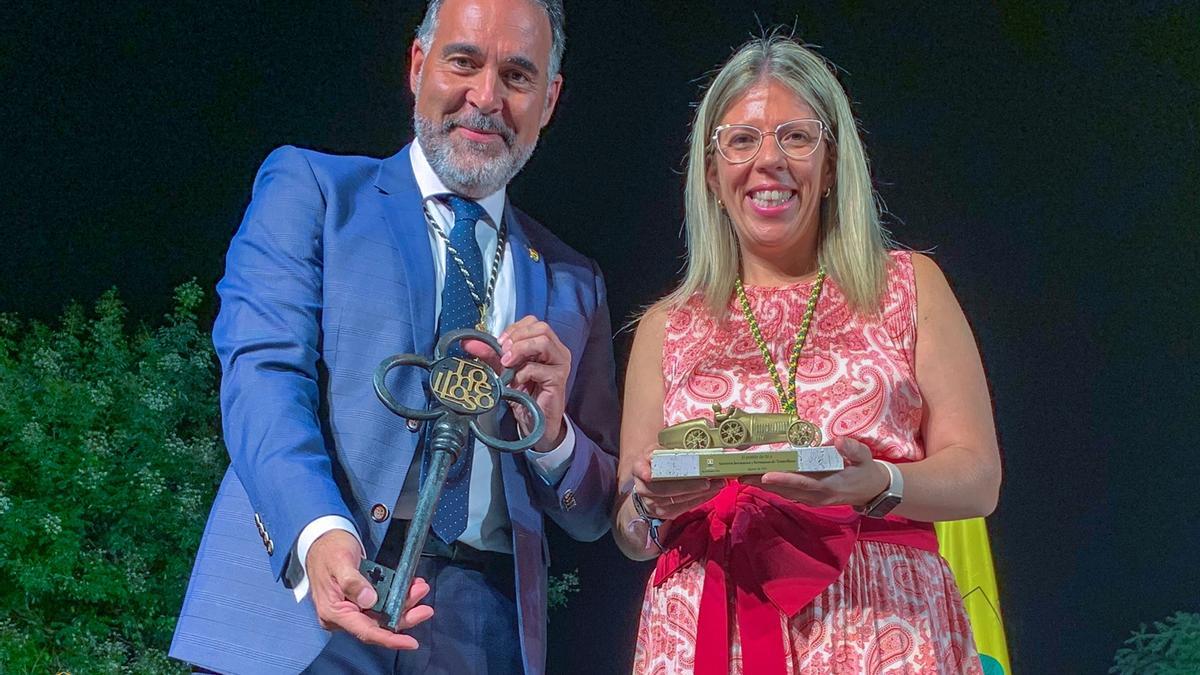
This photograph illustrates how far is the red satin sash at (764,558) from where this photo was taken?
64.2 inches

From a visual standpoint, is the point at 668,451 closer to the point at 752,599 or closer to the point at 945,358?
the point at 752,599

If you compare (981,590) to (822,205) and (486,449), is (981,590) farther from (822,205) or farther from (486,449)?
(486,449)

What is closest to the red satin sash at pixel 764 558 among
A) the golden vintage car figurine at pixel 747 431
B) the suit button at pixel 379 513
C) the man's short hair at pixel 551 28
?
the golden vintage car figurine at pixel 747 431

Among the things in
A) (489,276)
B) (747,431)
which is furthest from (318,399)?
(747,431)

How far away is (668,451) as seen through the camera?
1.58 m

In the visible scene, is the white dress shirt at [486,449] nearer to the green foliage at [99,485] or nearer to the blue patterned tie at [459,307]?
the blue patterned tie at [459,307]

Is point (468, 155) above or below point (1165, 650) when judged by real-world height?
above

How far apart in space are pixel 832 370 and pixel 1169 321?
241cm

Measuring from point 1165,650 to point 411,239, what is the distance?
2.89m

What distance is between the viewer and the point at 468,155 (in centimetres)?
196

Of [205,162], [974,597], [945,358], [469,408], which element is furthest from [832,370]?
[205,162]

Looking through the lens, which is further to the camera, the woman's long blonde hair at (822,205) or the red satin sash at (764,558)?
the woman's long blonde hair at (822,205)

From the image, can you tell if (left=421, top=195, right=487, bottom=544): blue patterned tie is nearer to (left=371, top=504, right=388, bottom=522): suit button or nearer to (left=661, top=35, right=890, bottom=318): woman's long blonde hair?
(left=371, top=504, right=388, bottom=522): suit button

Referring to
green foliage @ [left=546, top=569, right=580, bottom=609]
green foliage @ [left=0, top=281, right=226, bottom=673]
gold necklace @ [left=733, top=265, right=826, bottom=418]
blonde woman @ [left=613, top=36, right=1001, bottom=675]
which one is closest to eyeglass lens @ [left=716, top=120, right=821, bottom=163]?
blonde woman @ [left=613, top=36, right=1001, bottom=675]
